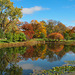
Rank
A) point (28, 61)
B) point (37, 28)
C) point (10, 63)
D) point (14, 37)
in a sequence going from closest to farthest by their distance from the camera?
1. point (10, 63)
2. point (28, 61)
3. point (14, 37)
4. point (37, 28)

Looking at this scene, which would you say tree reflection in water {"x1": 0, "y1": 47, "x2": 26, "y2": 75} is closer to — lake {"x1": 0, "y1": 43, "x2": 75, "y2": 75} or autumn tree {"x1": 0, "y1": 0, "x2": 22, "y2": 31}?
lake {"x1": 0, "y1": 43, "x2": 75, "y2": 75}

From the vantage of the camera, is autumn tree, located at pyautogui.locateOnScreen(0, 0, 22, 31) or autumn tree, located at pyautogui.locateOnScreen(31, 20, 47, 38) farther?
autumn tree, located at pyautogui.locateOnScreen(31, 20, 47, 38)

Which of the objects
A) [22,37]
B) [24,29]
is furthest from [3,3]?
[24,29]

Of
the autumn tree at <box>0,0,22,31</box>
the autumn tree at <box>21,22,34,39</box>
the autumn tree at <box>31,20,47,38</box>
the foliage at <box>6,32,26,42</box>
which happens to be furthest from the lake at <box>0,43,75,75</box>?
the autumn tree at <box>31,20,47,38</box>

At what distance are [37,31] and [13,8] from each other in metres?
21.7

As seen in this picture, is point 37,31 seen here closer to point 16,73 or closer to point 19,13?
point 19,13

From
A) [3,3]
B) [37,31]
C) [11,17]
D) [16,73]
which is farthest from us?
[37,31]

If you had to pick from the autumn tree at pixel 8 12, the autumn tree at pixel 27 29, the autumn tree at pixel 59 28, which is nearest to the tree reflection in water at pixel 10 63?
the autumn tree at pixel 8 12

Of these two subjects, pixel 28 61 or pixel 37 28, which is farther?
pixel 37 28

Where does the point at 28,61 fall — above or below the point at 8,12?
below

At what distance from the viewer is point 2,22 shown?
28219 mm

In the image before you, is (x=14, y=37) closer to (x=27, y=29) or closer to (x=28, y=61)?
(x=27, y=29)

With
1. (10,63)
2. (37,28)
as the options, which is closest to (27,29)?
(37,28)

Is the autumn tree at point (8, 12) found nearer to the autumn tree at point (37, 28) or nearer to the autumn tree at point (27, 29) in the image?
the autumn tree at point (27, 29)
